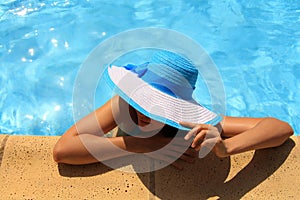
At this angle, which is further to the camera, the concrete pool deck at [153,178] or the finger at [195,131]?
the concrete pool deck at [153,178]

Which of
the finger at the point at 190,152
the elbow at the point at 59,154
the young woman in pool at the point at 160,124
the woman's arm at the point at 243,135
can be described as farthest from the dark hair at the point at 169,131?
the elbow at the point at 59,154

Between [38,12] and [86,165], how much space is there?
2.32 metres

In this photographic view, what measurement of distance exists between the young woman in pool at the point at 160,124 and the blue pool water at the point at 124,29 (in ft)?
3.07

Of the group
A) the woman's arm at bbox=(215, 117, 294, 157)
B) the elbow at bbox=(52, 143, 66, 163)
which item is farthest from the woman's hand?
the elbow at bbox=(52, 143, 66, 163)

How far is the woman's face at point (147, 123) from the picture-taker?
1.92 metres

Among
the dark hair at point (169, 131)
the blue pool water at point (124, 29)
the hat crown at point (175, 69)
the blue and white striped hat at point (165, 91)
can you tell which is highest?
the hat crown at point (175, 69)

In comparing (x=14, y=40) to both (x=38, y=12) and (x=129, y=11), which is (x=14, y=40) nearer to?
(x=38, y=12)

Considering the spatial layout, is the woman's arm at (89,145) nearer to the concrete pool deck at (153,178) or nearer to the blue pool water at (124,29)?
the concrete pool deck at (153,178)

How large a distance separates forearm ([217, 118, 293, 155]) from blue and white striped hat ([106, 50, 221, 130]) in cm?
19

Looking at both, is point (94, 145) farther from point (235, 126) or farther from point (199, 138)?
point (235, 126)

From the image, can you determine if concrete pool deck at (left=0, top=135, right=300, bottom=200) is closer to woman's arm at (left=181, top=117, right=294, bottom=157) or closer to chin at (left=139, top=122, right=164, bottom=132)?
woman's arm at (left=181, top=117, right=294, bottom=157)

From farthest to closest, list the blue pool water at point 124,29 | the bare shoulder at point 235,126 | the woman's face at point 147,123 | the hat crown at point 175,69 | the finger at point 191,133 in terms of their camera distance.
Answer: the blue pool water at point 124,29
the bare shoulder at point 235,126
the woman's face at point 147,123
the hat crown at point 175,69
the finger at point 191,133

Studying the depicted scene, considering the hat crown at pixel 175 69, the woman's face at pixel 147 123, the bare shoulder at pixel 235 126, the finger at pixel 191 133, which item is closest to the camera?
the finger at pixel 191 133

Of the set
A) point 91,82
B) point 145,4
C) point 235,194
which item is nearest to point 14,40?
point 91,82
